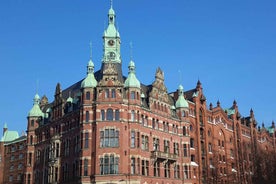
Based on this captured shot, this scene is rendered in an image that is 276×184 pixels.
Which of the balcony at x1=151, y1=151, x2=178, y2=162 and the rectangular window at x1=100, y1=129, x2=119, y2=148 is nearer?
the rectangular window at x1=100, y1=129, x2=119, y2=148

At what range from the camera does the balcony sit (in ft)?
287

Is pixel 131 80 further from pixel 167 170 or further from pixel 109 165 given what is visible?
pixel 167 170

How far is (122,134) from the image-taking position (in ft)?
269

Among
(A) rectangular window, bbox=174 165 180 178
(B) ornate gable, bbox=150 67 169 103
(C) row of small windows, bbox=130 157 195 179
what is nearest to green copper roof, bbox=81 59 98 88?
(B) ornate gable, bbox=150 67 169 103

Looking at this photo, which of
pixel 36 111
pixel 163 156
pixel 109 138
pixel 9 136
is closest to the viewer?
pixel 109 138

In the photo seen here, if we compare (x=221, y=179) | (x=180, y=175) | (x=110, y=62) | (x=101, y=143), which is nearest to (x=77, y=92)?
(x=110, y=62)

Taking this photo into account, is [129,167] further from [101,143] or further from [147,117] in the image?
[147,117]

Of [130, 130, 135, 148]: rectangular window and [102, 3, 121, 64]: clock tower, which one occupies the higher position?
Result: [102, 3, 121, 64]: clock tower

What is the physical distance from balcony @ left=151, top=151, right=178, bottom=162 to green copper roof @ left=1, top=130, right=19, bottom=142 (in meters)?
61.7

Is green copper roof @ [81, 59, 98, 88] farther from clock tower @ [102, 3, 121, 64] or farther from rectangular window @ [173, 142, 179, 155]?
rectangular window @ [173, 142, 179, 155]

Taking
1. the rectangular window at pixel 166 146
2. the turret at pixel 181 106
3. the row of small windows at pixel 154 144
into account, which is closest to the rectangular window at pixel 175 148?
the row of small windows at pixel 154 144

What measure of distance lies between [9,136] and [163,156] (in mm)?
63183

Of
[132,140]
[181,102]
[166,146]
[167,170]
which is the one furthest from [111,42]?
[167,170]

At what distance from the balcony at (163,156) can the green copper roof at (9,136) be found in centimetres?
6175
